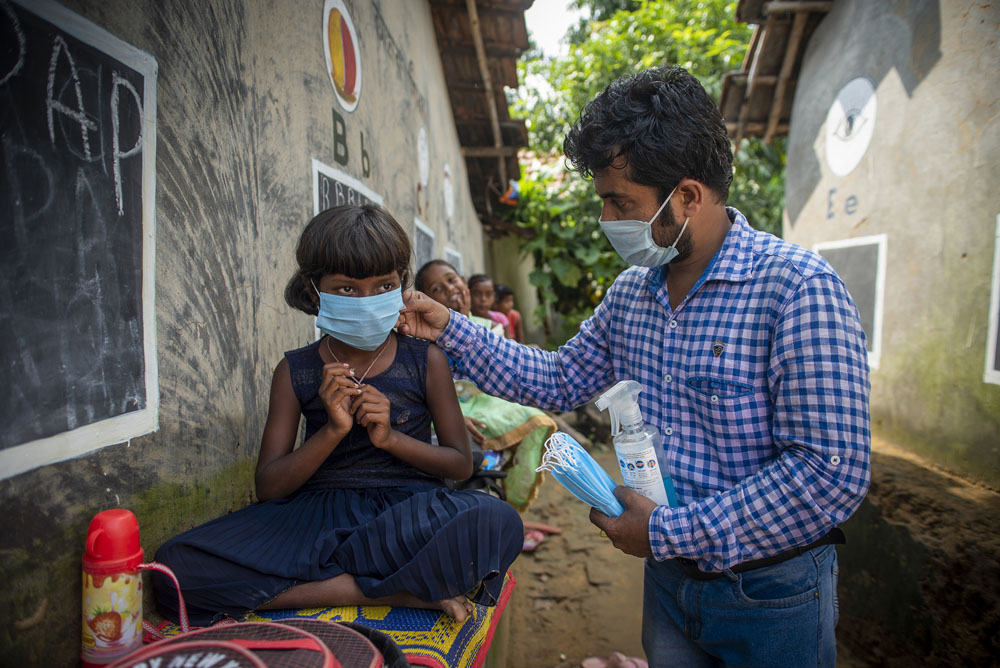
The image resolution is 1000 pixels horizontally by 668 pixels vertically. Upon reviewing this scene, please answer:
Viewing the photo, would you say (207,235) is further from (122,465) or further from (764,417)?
(764,417)

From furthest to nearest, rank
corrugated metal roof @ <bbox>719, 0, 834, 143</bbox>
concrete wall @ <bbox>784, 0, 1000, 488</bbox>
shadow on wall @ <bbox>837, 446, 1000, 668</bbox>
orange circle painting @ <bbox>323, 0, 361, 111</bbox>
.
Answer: corrugated metal roof @ <bbox>719, 0, 834, 143</bbox> → concrete wall @ <bbox>784, 0, 1000, 488</bbox> → orange circle painting @ <bbox>323, 0, 361, 111</bbox> → shadow on wall @ <bbox>837, 446, 1000, 668</bbox>

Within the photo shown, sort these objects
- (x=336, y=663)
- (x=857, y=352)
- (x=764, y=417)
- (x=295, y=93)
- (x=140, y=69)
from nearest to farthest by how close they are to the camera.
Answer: (x=336, y=663) < (x=857, y=352) < (x=764, y=417) < (x=140, y=69) < (x=295, y=93)

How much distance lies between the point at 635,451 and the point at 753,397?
307 millimetres

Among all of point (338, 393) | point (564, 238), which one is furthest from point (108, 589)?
point (564, 238)

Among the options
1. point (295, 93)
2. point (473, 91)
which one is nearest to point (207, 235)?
point (295, 93)

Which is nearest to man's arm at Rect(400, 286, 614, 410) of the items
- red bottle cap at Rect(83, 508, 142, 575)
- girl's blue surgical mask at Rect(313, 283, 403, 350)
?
girl's blue surgical mask at Rect(313, 283, 403, 350)

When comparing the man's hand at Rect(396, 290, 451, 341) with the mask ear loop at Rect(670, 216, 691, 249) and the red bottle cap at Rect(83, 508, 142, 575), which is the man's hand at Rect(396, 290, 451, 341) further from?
the red bottle cap at Rect(83, 508, 142, 575)

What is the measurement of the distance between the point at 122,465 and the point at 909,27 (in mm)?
5446

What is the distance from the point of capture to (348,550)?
4.82 feet

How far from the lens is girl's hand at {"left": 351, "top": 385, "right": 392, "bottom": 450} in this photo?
1555 millimetres

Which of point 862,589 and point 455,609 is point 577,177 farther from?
point 455,609

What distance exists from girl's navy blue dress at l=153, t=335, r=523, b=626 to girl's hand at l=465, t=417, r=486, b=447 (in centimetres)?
137

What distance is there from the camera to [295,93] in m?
2.42

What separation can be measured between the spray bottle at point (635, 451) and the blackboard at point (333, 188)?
1.50m
